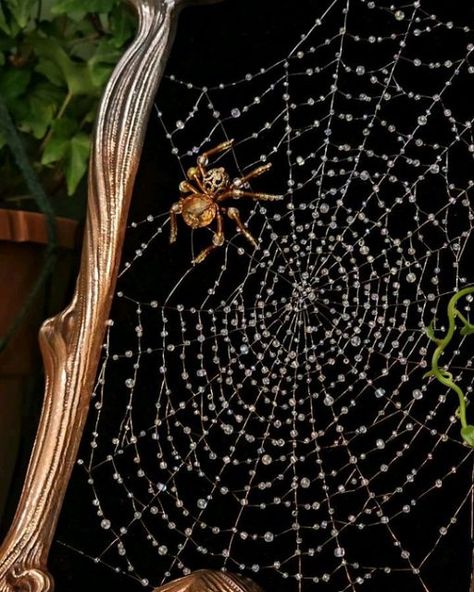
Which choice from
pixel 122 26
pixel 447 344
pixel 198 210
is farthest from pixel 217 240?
pixel 122 26

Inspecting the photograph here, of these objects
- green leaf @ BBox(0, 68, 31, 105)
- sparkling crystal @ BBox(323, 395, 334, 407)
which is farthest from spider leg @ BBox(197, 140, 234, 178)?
green leaf @ BBox(0, 68, 31, 105)

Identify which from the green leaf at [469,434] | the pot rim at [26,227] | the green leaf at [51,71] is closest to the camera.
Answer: the green leaf at [469,434]

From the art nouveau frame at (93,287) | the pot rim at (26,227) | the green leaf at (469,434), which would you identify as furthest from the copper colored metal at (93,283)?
the green leaf at (469,434)

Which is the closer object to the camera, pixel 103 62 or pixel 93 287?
pixel 93 287

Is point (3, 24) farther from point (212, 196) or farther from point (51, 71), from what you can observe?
point (212, 196)

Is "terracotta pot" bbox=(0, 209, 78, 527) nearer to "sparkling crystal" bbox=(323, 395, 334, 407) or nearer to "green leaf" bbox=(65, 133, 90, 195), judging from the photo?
"green leaf" bbox=(65, 133, 90, 195)

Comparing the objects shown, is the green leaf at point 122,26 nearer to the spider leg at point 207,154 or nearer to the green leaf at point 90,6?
the green leaf at point 90,6
